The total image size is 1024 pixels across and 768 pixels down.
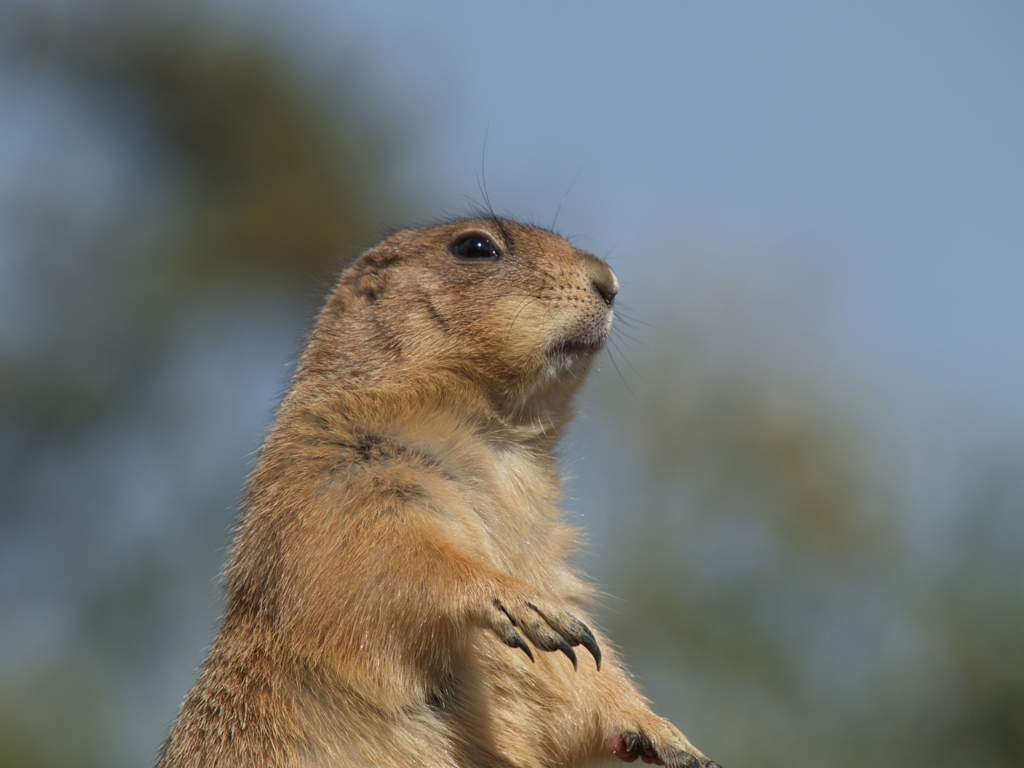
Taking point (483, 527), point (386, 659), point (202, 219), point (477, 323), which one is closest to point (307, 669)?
point (386, 659)

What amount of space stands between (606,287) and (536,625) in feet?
5.80

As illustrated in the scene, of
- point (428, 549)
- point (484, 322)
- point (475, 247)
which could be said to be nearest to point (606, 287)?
point (484, 322)

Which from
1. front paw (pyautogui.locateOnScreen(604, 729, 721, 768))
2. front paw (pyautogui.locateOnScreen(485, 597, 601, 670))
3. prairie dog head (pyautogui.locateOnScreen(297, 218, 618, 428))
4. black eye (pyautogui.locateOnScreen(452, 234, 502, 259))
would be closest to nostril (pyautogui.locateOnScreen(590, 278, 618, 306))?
prairie dog head (pyautogui.locateOnScreen(297, 218, 618, 428))

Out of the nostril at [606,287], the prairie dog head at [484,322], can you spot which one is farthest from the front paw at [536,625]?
the nostril at [606,287]

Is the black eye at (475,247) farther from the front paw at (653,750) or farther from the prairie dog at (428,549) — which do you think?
the front paw at (653,750)

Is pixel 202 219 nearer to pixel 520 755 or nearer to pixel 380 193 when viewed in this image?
pixel 380 193

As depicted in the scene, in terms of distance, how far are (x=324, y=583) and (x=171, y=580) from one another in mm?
11599

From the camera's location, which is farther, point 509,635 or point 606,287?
point 606,287

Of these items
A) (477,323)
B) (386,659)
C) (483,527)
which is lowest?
(386,659)

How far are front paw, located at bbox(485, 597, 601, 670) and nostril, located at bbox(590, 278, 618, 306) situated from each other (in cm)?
165

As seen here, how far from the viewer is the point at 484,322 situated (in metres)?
4.36

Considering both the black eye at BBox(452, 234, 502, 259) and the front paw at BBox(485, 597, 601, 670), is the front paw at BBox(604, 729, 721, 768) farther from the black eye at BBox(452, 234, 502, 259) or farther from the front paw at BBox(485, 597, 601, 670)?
the black eye at BBox(452, 234, 502, 259)

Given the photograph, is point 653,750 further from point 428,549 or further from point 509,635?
point 428,549

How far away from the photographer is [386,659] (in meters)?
3.48
